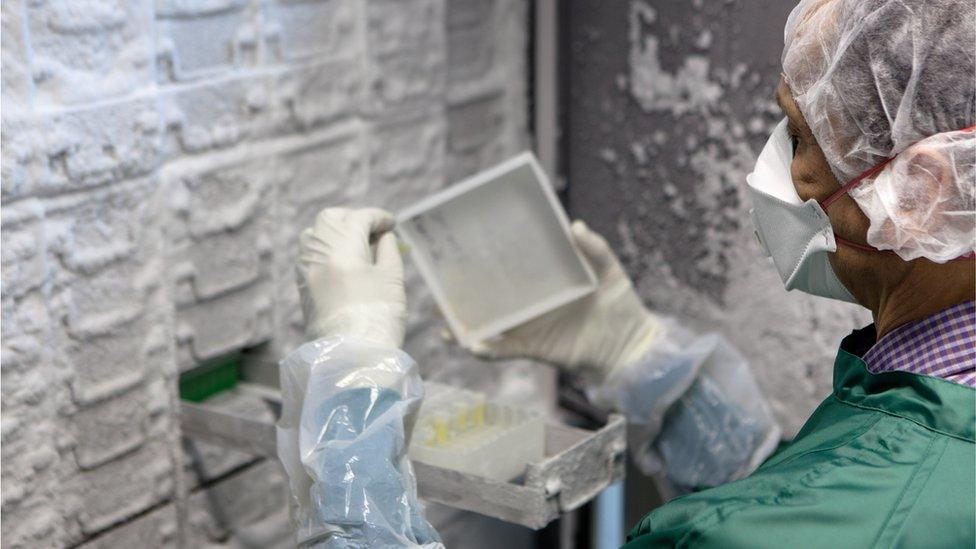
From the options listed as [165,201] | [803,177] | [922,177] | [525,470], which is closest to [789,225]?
[803,177]

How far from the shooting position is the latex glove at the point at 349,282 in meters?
1.22

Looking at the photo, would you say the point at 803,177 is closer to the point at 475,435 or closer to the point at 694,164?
the point at 475,435

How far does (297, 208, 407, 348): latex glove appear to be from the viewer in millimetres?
1219

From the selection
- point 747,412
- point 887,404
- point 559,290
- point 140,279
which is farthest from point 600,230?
point 887,404

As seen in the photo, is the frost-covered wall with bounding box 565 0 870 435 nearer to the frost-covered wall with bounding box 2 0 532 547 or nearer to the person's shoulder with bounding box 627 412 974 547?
the frost-covered wall with bounding box 2 0 532 547

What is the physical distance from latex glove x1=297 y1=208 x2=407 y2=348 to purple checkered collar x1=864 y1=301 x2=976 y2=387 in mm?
532

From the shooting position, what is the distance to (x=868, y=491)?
2.82 feet

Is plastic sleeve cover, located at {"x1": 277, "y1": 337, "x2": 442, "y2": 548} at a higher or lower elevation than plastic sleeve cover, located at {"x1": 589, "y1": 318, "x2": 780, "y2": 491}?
higher

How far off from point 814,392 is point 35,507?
1091 millimetres

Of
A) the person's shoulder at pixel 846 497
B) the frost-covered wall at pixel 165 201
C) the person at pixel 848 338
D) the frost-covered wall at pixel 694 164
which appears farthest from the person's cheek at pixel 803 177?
the frost-covered wall at pixel 165 201

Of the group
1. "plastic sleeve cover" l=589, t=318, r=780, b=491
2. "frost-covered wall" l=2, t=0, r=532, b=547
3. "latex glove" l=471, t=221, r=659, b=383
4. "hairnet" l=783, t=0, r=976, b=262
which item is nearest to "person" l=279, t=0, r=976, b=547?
"hairnet" l=783, t=0, r=976, b=262

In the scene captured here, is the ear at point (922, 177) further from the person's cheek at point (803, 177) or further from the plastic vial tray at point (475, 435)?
the plastic vial tray at point (475, 435)

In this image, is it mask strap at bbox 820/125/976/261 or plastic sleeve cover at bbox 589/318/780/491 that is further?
plastic sleeve cover at bbox 589/318/780/491

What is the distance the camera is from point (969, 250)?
0.91m
